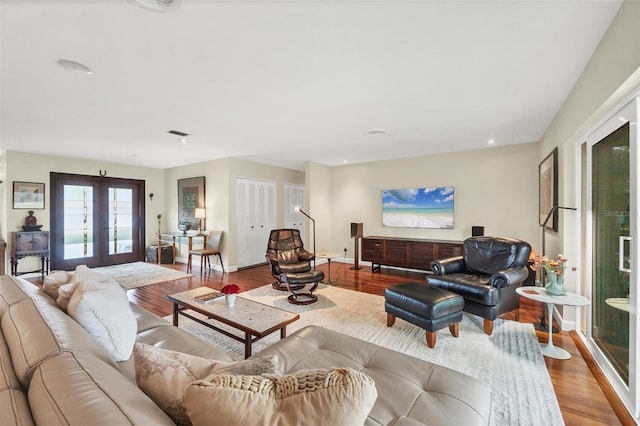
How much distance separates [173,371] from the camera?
900 mm

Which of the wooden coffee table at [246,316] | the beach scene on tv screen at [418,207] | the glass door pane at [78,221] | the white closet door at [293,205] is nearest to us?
the wooden coffee table at [246,316]

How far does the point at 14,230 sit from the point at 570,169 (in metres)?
8.48

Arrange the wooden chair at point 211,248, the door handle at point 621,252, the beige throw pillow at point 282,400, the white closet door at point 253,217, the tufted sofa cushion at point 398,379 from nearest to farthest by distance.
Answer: the beige throw pillow at point 282,400 < the tufted sofa cushion at point 398,379 < the door handle at point 621,252 < the wooden chair at point 211,248 < the white closet door at point 253,217

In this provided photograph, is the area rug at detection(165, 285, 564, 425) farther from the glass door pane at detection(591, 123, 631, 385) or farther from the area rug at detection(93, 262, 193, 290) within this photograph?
the area rug at detection(93, 262, 193, 290)

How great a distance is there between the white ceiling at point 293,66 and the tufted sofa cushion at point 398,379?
1.95 metres

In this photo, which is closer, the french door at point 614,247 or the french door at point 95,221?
the french door at point 614,247

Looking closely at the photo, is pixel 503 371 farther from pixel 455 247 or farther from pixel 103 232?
pixel 103 232

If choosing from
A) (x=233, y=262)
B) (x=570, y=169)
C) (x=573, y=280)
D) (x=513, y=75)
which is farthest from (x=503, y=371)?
(x=233, y=262)

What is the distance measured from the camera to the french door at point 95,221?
18.5 ft

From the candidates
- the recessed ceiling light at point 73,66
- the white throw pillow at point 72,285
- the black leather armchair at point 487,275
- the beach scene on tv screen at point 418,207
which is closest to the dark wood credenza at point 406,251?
the beach scene on tv screen at point 418,207

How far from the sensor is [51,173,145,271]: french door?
563 centimetres

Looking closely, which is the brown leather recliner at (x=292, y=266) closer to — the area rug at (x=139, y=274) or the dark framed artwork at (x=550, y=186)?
the area rug at (x=139, y=274)

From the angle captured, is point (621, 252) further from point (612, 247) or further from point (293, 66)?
point (293, 66)

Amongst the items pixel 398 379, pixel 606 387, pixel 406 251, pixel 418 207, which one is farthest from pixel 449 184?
pixel 398 379
